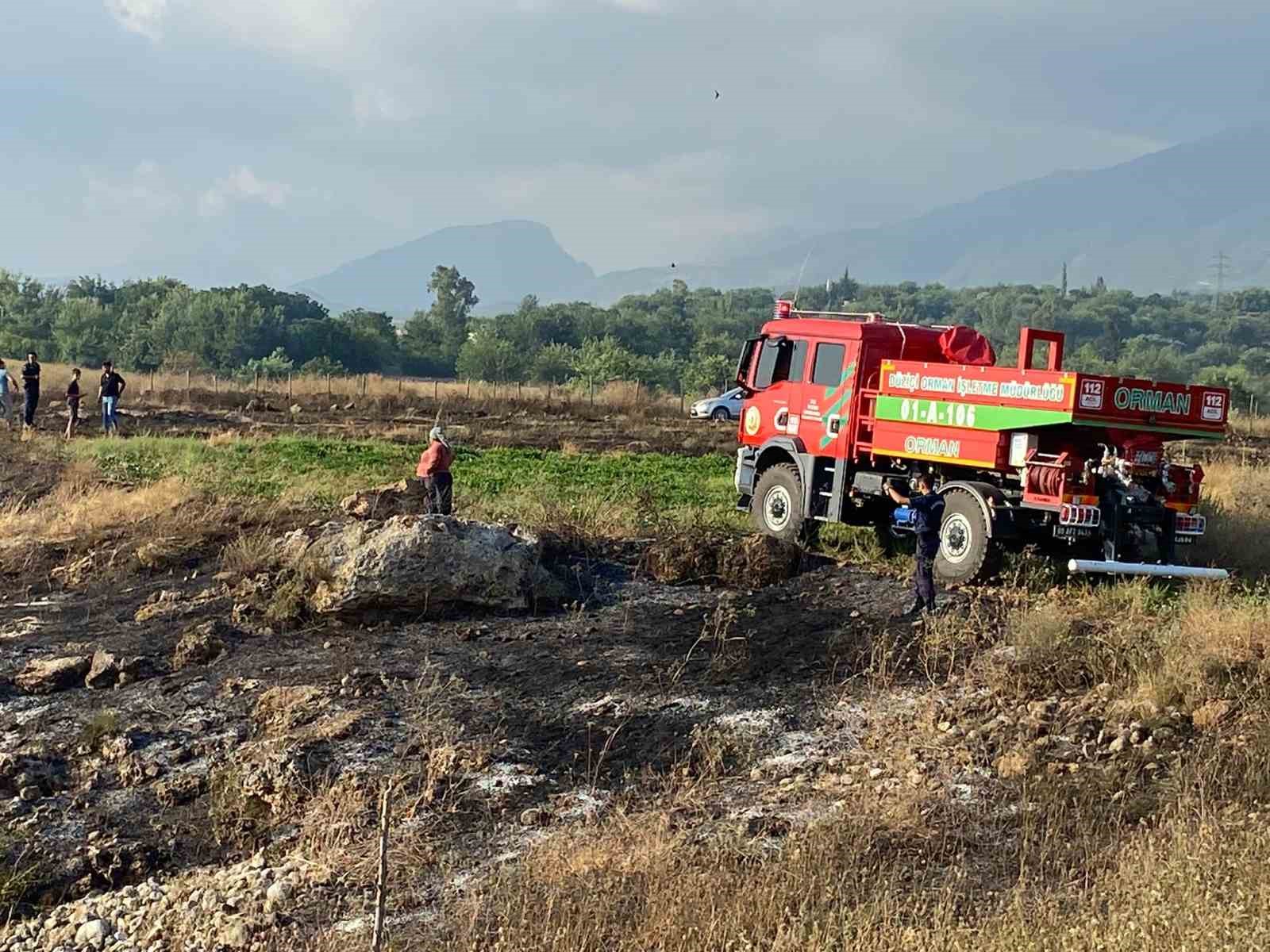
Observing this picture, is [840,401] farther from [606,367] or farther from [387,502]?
[606,367]

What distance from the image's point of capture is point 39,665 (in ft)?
35.0

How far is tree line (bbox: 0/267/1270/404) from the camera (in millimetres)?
66312

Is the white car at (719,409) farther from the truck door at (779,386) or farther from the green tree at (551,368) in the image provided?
the green tree at (551,368)

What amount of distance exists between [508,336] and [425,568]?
76970 millimetres

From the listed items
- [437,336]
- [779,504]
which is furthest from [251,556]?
[437,336]

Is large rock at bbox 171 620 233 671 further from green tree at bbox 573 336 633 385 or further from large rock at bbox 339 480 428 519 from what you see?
green tree at bbox 573 336 633 385

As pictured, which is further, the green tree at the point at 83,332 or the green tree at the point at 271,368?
the green tree at the point at 83,332

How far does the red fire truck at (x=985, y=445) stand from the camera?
1202 centimetres

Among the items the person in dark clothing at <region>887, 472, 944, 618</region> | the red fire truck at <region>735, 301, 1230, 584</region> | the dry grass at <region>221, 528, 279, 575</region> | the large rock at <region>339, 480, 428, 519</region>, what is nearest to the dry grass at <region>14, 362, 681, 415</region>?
the large rock at <region>339, 480, 428, 519</region>

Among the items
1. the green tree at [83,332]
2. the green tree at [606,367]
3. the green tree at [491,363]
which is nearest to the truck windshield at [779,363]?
the green tree at [606,367]

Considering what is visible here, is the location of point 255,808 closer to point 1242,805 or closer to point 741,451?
point 1242,805

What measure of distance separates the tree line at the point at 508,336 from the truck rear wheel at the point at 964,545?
36.1 m

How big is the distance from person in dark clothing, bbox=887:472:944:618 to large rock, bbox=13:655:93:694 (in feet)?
23.4

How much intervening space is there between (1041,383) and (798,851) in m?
6.81
